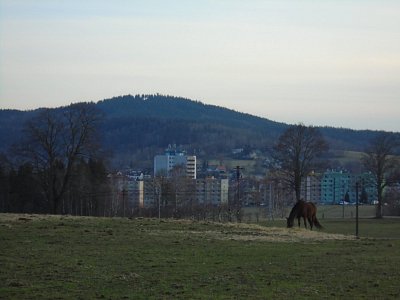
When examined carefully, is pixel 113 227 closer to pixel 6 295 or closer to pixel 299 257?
pixel 299 257

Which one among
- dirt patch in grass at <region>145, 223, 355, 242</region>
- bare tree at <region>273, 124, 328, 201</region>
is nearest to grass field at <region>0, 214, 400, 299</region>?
dirt patch in grass at <region>145, 223, 355, 242</region>

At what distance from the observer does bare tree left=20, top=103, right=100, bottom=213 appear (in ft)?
212

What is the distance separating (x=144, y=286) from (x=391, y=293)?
5.09 metres

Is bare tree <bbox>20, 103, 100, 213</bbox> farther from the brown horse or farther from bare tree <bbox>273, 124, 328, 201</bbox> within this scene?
the brown horse

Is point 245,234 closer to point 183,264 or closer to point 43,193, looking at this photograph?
point 183,264

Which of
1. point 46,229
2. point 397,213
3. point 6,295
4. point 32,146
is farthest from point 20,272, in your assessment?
point 397,213

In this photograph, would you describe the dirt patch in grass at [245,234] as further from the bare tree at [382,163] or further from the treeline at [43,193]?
the bare tree at [382,163]

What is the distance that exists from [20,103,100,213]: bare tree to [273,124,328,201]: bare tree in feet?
77.8

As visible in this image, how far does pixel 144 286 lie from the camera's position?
15.4m

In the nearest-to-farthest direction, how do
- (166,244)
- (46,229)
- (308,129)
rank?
(166,244) → (46,229) → (308,129)

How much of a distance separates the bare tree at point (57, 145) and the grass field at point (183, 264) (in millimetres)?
32987

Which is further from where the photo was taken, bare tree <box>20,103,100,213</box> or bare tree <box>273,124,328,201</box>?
bare tree <box>273,124,328,201</box>

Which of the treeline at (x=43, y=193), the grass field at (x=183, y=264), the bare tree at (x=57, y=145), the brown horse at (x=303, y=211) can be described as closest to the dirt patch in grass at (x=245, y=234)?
the grass field at (x=183, y=264)

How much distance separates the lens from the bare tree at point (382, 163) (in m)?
91.2
